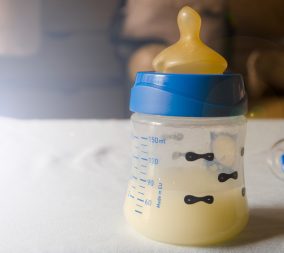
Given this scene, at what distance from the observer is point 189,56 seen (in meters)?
0.41

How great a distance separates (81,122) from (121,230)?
57 centimetres

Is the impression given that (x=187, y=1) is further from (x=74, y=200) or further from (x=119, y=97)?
(x=74, y=200)

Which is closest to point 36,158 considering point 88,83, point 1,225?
point 88,83

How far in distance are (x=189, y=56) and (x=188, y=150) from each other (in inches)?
4.0

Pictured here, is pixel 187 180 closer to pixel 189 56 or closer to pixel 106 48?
pixel 189 56

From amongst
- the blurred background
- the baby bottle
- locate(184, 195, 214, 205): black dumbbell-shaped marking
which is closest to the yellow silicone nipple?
the baby bottle

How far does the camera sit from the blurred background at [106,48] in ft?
3.33

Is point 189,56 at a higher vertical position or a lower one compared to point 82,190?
higher

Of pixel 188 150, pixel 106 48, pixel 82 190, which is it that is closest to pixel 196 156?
pixel 188 150

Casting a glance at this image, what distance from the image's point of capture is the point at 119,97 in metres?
1.04

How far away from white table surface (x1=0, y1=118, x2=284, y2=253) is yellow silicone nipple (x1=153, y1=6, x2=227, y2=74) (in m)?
0.18

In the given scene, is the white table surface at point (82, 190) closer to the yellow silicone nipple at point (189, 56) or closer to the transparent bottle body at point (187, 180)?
the transparent bottle body at point (187, 180)

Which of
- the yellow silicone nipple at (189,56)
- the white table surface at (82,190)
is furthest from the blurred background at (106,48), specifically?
the yellow silicone nipple at (189,56)

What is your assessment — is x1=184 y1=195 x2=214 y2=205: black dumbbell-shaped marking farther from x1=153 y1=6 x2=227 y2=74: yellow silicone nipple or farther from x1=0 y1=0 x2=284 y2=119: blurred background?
x1=0 y1=0 x2=284 y2=119: blurred background
